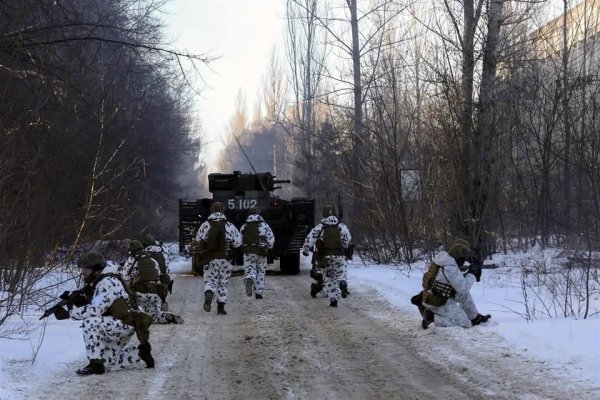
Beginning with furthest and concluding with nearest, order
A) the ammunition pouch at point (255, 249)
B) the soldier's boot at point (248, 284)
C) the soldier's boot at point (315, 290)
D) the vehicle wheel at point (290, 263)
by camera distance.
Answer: the vehicle wheel at point (290, 263), the soldier's boot at point (315, 290), the soldier's boot at point (248, 284), the ammunition pouch at point (255, 249)

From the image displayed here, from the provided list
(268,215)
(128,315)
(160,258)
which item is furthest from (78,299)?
(268,215)

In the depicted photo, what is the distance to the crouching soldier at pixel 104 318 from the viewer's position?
6785mm

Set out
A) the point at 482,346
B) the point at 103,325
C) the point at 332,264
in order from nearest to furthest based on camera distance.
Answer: the point at 103,325
the point at 482,346
the point at 332,264

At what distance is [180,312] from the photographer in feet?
38.3

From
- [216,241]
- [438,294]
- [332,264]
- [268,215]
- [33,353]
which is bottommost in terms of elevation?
[33,353]

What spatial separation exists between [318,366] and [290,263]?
12.6 meters

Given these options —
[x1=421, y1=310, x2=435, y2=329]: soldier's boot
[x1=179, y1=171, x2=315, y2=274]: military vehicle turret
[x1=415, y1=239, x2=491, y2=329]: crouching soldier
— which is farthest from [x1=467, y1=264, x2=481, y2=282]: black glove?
[x1=179, y1=171, x2=315, y2=274]: military vehicle turret

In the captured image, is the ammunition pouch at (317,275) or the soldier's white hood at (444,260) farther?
the ammunition pouch at (317,275)

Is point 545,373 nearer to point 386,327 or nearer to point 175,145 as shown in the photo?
point 386,327

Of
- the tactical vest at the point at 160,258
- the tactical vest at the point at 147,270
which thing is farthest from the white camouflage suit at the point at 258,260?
the tactical vest at the point at 147,270

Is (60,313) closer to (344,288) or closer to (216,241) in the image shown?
(216,241)

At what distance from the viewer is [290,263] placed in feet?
65.1

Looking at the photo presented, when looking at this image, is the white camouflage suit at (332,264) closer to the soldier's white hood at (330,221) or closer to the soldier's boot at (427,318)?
the soldier's white hood at (330,221)

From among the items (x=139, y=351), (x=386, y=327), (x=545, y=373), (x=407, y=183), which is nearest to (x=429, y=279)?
(x=386, y=327)
